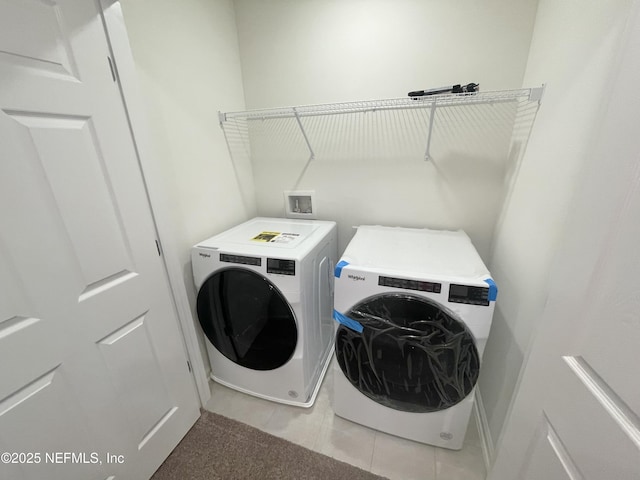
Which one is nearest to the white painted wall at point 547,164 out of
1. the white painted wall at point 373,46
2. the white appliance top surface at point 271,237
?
the white painted wall at point 373,46

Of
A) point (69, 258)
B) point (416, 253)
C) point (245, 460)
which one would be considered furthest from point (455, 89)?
point (245, 460)

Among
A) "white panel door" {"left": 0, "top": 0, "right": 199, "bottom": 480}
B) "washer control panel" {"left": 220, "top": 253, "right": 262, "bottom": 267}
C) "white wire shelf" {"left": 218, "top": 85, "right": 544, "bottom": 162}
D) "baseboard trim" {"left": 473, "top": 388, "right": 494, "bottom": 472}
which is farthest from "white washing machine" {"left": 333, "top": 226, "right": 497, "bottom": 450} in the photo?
"white panel door" {"left": 0, "top": 0, "right": 199, "bottom": 480}

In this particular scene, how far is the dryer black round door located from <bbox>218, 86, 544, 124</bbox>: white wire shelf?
1002 millimetres

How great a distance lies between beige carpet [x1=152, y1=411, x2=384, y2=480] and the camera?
3.94 feet

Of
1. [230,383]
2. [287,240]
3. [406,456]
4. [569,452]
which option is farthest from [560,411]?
[230,383]

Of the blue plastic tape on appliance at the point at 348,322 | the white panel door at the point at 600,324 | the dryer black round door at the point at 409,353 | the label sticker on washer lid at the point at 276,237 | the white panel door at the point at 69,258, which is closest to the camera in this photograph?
the white panel door at the point at 600,324

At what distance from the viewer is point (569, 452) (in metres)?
0.60

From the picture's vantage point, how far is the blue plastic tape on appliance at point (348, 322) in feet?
3.77

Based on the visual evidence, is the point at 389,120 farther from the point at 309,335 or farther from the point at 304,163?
the point at 309,335

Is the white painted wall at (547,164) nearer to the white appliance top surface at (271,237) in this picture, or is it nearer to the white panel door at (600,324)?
the white panel door at (600,324)

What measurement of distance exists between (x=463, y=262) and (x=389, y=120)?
1.01 meters

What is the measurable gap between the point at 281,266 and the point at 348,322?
1.40 ft

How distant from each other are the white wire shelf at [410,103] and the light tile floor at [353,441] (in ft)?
5.95

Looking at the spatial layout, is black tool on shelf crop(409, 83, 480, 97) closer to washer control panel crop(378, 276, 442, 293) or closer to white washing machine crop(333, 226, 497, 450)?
white washing machine crop(333, 226, 497, 450)
